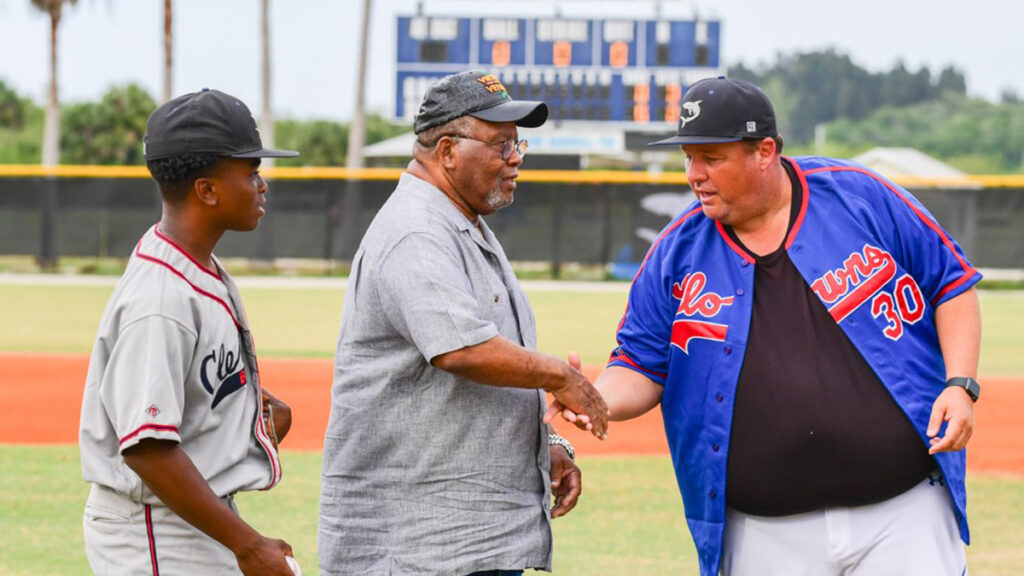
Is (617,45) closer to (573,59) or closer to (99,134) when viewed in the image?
(573,59)

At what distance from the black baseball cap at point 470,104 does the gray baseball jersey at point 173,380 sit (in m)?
0.67

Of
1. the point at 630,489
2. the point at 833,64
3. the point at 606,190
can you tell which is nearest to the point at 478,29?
the point at 606,190

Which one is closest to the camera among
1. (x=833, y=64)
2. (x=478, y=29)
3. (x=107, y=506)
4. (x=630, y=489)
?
(x=107, y=506)

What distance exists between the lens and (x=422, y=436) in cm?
333

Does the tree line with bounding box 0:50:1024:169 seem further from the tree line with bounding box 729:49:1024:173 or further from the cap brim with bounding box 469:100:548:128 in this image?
the cap brim with bounding box 469:100:548:128

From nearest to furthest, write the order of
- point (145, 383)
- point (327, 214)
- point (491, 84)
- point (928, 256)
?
point (145, 383), point (491, 84), point (928, 256), point (327, 214)

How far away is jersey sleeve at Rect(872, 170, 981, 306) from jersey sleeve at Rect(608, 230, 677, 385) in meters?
0.65

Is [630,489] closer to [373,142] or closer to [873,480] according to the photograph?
[873,480]

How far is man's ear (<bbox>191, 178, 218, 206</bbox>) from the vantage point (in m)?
3.25

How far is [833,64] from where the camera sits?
141 meters

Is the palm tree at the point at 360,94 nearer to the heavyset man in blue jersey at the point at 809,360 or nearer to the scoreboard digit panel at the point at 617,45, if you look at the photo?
the scoreboard digit panel at the point at 617,45

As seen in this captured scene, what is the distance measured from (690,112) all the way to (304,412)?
24.8 ft

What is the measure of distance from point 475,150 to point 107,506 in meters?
1.25

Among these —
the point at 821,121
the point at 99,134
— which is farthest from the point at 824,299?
the point at 821,121
